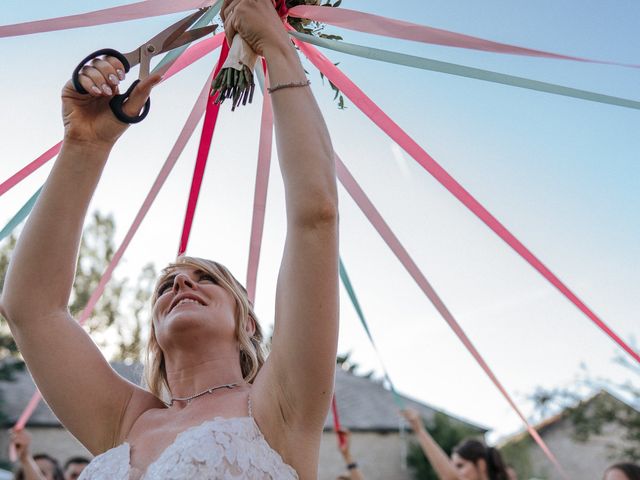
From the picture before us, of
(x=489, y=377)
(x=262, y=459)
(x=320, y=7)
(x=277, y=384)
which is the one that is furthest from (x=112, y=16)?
(x=489, y=377)

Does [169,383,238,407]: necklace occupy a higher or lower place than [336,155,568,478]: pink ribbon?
lower

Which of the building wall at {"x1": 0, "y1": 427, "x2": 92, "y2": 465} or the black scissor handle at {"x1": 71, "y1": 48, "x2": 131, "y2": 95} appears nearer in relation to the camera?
the black scissor handle at {"x1": 71, "y1": 48, "x2": 131, "y2": 95}

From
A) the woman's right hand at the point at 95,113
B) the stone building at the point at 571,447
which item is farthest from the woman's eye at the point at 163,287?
the stone building at the point at 571,447

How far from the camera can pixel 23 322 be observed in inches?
75.1

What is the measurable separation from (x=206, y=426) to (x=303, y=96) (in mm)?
836

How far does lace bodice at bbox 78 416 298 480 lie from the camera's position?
1.58 metres

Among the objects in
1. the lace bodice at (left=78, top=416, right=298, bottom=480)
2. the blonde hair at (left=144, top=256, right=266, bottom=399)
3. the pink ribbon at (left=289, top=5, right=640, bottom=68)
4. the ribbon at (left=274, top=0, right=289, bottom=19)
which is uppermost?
the ribbon at (left=274, top=0, right=289, bottom=19)

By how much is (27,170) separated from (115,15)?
713mm

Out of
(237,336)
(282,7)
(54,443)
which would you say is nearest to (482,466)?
(237,336)

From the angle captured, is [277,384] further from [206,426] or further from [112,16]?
[112,16]

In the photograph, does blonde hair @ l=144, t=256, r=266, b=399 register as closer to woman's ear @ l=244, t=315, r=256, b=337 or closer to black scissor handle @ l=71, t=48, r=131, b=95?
woman's ear @ l=244, t=315, r=256, b=337

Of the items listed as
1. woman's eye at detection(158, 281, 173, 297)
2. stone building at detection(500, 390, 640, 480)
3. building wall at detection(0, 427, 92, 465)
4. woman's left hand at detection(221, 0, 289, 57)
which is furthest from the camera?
stone building at detection(500, 390, 640, 480)

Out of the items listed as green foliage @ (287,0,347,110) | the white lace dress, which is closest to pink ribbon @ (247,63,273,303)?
green foliage @ (287,0,347,110)

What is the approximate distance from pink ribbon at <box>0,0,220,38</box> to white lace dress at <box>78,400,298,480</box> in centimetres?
149
